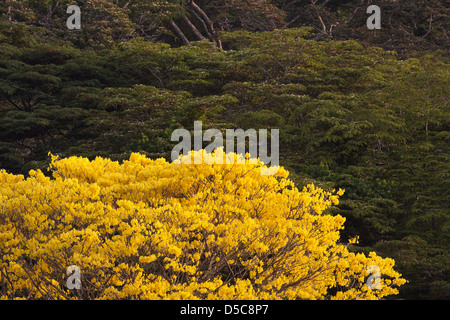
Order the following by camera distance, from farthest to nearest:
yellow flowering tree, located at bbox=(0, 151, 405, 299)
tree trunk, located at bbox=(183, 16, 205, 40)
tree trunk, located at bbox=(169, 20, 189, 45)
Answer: tree trunk, located at bbox=(183, 16, 205, 40), tree trunk, located at bbox=(169, 20, 189, 45), yellow flowering tree, located at bbox=(0, 151, 405, 299)

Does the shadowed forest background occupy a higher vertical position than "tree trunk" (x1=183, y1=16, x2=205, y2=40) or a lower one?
lower

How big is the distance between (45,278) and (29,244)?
32 centimetres

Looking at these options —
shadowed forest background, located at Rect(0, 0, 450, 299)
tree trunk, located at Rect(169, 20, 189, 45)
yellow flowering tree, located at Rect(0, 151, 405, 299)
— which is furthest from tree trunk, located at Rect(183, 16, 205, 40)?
yellow flowering tree, located at Rect(0, 151, 405, 299)

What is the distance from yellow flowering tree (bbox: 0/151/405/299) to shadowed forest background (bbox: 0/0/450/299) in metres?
2.54

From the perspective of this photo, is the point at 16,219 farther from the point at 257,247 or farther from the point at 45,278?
the point at 257,247

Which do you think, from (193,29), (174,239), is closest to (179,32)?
(193,29)

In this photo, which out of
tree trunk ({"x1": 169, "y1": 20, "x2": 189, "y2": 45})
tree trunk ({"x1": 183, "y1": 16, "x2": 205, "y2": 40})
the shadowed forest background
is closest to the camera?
the shadowed forest background

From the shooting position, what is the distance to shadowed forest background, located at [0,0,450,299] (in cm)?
786

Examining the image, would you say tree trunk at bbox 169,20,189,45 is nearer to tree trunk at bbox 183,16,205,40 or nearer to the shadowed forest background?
tree trunk at bbox 183,16,205,40

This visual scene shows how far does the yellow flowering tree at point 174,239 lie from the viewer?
3818 millimetres

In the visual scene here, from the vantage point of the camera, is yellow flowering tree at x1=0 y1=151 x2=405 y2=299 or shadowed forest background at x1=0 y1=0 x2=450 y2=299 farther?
shadowed forest background at x1=0 y1=0 x2=450 y2=299

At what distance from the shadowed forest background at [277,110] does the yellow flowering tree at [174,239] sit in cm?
254

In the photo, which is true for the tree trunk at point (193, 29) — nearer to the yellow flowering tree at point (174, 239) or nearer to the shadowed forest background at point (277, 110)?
the shadowed forest background at point (277, 110)

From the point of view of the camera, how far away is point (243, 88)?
12250mm
